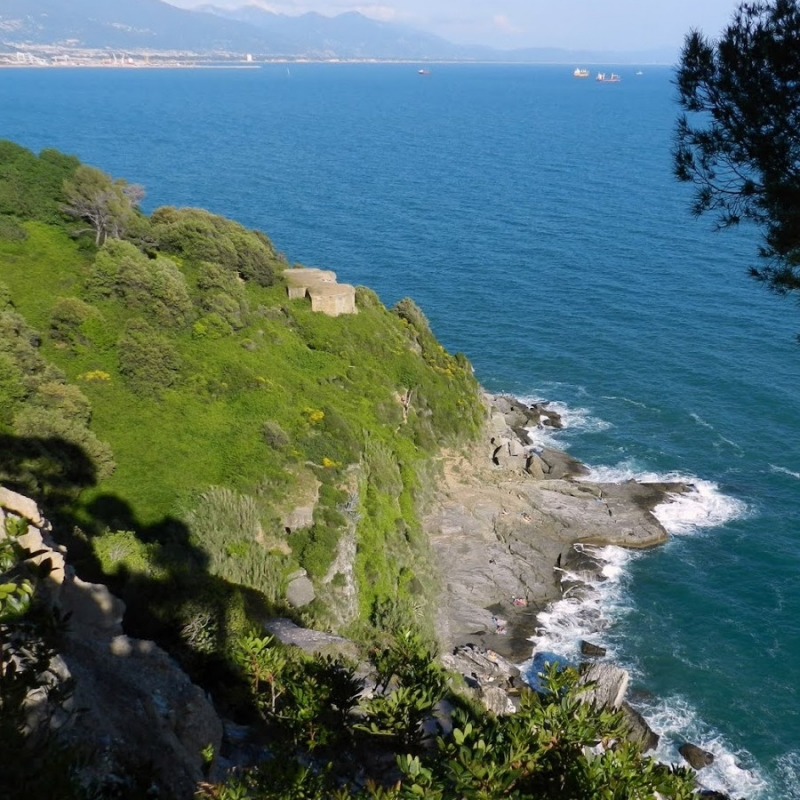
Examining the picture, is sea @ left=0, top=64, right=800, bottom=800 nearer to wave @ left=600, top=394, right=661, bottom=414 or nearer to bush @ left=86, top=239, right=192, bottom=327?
wave @ left=600, top=394, right=661, bottom=414

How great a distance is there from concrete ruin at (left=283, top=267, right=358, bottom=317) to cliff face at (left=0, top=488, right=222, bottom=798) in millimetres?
35012

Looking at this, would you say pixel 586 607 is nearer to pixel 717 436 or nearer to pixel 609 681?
pixel 609 681

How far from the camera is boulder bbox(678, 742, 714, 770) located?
105 feet

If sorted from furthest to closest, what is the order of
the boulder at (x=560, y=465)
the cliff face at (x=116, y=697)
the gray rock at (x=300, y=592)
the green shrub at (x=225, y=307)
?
the boulder at (x=560, y=465) → the green shrub at (x=225, y=307) → the gray rock at (x=300, y=592) → the cliff face at (x=116, y=697)

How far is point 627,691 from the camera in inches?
1416

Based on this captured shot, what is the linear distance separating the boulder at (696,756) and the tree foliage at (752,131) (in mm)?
24861

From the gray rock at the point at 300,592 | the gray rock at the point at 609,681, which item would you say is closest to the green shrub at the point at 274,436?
the gray rock at the point at 300,592

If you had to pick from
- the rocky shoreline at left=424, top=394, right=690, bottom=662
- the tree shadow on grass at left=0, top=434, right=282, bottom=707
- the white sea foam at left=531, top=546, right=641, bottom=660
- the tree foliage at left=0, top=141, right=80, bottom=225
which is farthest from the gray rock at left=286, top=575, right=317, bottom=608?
the tree foliage at left=0, top=141, right=80, bottom=225

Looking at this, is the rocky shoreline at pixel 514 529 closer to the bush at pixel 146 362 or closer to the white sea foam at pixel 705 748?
the white sea foam at pixel 705 748

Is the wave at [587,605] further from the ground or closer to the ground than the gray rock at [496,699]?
closer to the ground

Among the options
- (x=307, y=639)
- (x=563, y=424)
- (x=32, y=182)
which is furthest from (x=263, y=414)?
(x=563, y=424)

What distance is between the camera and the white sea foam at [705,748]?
103ft

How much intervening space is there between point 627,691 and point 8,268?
139ft

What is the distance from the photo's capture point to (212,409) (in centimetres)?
3681
